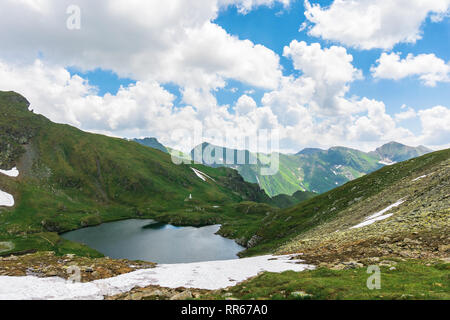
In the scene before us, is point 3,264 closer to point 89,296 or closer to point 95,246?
point 89,296

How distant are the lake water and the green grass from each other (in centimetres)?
7489

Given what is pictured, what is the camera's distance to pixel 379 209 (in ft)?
167

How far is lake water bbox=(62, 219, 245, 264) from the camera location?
92363mm

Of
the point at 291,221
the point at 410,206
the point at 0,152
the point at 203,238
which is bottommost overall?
the point at 203,238

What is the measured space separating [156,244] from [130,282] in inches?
3740

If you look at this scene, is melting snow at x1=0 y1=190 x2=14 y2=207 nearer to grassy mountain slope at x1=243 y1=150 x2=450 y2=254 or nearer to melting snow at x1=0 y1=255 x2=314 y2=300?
grassy mountain slope at x1=243 y1=150 x2=450 y2=254

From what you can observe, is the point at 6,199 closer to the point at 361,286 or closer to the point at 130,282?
the point at 130,282

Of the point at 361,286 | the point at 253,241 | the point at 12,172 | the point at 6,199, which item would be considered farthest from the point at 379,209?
the point at 12,172

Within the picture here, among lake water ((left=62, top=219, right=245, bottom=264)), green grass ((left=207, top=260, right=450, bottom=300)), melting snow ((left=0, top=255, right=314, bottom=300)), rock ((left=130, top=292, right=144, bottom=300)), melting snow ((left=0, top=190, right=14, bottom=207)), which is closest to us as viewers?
green grass ((left=207, top=260, right=450, bottom=300))

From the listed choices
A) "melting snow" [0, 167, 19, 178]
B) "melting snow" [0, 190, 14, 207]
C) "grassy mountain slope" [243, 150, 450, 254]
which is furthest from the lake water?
"melting snow" [0, 167, 19, 178]

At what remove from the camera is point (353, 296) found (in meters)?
14.1
